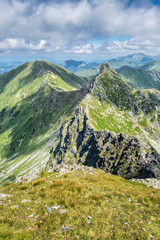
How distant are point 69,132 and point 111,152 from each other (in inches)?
2650

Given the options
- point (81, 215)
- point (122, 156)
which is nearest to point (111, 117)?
point (122, 156)

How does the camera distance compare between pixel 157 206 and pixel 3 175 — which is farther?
pixel 3 175

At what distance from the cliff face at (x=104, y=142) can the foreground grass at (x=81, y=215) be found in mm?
23497

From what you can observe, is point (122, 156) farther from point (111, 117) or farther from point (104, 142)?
point (111, 117)

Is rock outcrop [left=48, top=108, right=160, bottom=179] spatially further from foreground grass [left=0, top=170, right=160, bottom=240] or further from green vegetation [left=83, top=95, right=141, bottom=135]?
green vegetation [left=83, top=95, right=141, bottom=135]

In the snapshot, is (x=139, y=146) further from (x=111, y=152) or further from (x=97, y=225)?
(x=97, y=225)

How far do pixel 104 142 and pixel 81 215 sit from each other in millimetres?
58083

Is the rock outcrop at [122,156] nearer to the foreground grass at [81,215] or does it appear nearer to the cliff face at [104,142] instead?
the cliff face at [104,142]

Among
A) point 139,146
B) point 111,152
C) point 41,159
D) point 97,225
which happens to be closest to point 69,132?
point 41,159

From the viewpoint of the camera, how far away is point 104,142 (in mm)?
72375

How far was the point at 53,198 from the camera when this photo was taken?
18953mm

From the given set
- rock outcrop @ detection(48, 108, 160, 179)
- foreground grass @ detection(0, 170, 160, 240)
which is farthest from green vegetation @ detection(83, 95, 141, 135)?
foreground grass @ detection(0, 170, 160, 240)

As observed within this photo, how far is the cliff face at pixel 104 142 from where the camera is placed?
47.1 meters

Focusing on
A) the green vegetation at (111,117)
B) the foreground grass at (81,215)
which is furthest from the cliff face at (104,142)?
the foreground grass at (81,215)
